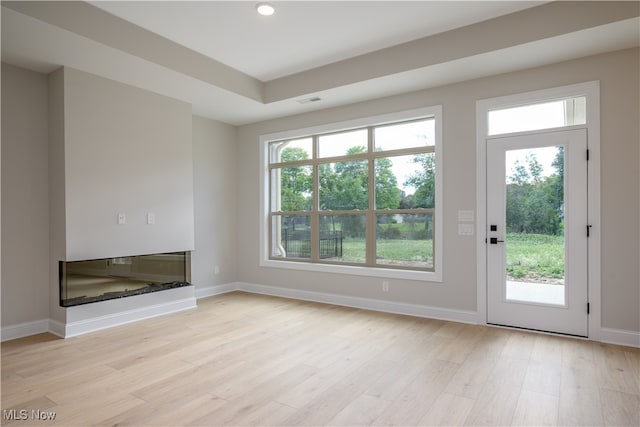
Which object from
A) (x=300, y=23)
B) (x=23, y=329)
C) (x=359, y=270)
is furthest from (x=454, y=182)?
(x=23, y=329)

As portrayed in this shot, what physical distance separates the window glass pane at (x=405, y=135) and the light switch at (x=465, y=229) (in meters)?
1.06

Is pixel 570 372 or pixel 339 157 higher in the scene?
pixel 339 157

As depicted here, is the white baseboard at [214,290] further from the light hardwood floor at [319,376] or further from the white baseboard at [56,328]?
the white baseboard at [56,328]

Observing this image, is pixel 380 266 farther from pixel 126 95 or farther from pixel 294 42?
pixel 126 95

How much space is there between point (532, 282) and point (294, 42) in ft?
11.5

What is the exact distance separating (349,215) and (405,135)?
1309 mm

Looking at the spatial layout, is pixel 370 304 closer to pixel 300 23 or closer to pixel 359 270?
pixel 359 270

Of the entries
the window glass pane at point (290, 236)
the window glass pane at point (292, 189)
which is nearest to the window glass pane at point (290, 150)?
the window glass pane at point (292, 189)

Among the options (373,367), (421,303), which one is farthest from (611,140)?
(373,367)

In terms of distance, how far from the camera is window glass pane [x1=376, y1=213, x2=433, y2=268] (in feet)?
15.1

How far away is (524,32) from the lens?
131 inches

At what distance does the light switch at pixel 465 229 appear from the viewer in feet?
13.8

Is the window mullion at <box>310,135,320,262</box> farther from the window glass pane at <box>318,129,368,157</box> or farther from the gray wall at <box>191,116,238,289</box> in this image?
the gray wall at <box>191,116,238,289</box>

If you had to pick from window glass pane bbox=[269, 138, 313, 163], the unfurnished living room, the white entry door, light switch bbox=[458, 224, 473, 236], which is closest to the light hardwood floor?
the unfurnished living room
